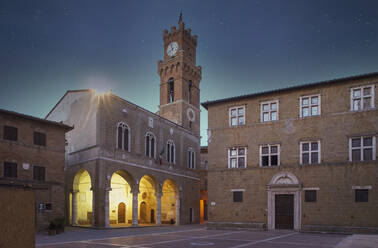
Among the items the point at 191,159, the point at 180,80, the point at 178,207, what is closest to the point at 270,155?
the point at 178,207

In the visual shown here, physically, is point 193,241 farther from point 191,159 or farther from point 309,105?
point 191,159

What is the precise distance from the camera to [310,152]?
89.6 feet

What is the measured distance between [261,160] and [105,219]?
1404cm

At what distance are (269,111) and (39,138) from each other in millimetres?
18657

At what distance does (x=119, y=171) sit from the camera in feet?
109

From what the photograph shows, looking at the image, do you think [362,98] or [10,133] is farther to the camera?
[362,98]

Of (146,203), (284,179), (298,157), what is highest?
(298,157)

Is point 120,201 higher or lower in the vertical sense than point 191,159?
lower

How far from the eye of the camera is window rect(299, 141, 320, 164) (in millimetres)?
27094

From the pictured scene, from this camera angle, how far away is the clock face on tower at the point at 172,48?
57259 mm

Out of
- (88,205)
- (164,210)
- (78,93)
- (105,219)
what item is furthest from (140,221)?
(78,93)

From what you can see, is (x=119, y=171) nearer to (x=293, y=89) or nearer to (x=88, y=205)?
(x=88, y=205)

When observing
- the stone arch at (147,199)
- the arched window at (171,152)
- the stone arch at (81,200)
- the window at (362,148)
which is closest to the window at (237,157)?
the window at (362,148)

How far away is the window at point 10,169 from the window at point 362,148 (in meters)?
24.3
